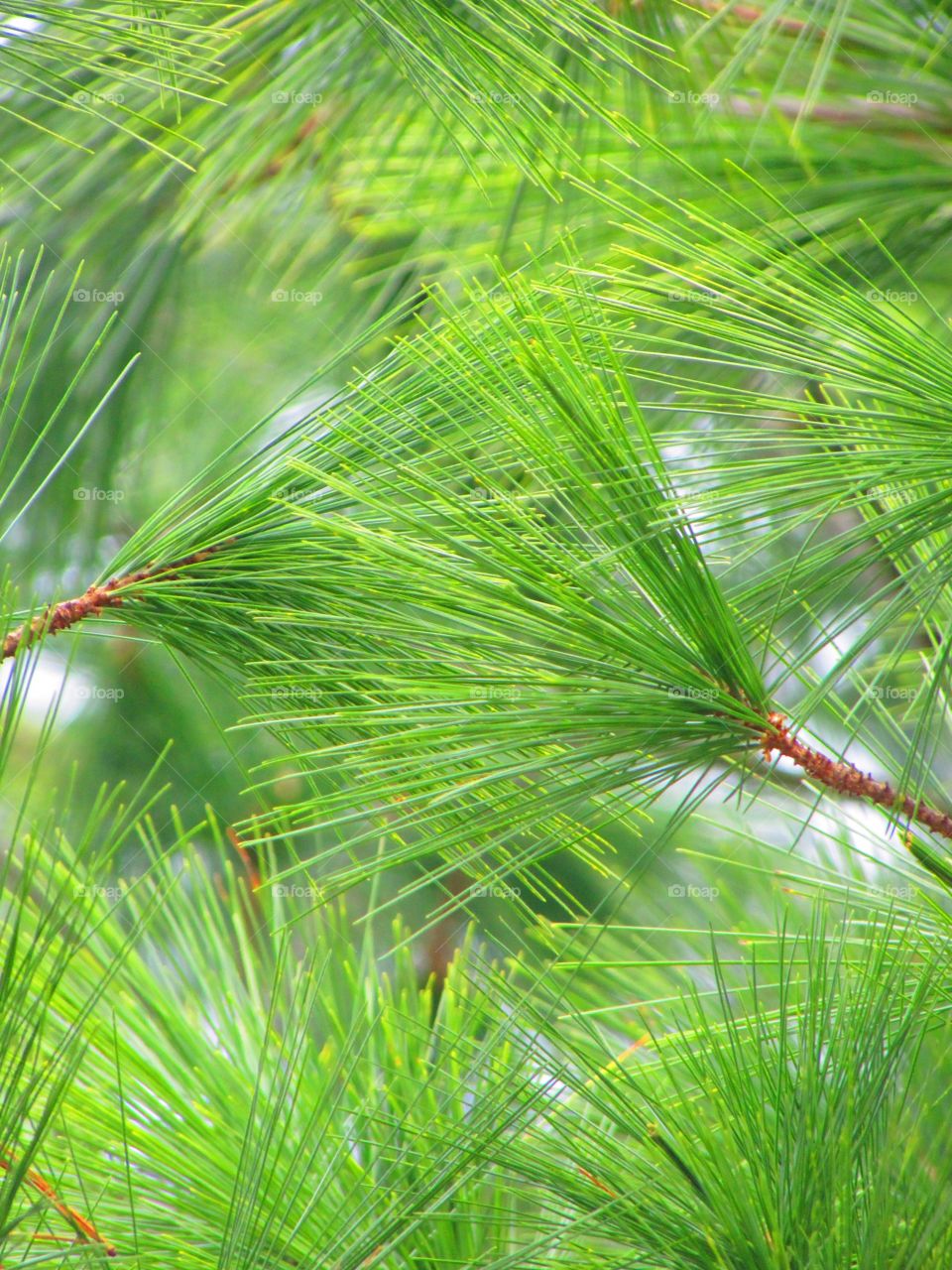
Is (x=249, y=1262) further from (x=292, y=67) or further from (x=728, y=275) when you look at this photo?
(x=292, y=67)

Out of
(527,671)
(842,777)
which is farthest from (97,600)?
(842,777)

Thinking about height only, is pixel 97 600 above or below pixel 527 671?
above

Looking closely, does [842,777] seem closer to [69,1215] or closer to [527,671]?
[527,671]

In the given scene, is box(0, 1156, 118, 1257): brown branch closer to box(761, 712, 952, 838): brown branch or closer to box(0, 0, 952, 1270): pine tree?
box(0, 0, 952, 1270): pine tree

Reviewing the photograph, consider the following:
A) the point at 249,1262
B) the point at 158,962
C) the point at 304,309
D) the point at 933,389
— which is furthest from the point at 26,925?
the point at 304,309

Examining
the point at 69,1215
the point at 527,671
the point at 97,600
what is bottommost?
the point at 69,1215
